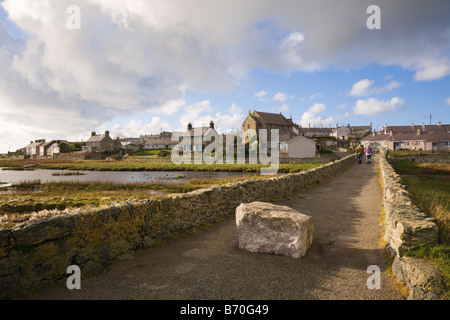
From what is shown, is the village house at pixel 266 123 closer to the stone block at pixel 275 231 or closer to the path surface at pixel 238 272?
the path surface at pixel 238 272

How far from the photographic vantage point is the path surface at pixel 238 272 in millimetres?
4387

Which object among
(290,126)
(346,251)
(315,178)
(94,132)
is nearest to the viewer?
(346,251)

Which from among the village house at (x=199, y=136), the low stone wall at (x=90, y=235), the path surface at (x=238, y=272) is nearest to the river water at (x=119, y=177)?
the low stone wall at (x=90, y=235)

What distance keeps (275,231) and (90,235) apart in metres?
3.62

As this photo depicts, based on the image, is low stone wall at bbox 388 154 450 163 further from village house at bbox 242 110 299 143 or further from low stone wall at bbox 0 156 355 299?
low stone wall at bbox 0 156 355 299

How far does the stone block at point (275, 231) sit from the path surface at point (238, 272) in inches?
6.8

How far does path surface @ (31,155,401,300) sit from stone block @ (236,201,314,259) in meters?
0.17

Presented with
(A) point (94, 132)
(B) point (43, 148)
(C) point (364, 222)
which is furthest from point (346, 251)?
(B) point (43, 148)

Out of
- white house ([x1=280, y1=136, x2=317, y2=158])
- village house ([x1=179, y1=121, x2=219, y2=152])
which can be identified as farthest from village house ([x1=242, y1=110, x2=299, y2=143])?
white house ([x1=280, y1=136, x2=317, y2=158])

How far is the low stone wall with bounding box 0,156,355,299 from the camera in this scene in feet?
13.9

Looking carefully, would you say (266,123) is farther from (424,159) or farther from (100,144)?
(100,144)
